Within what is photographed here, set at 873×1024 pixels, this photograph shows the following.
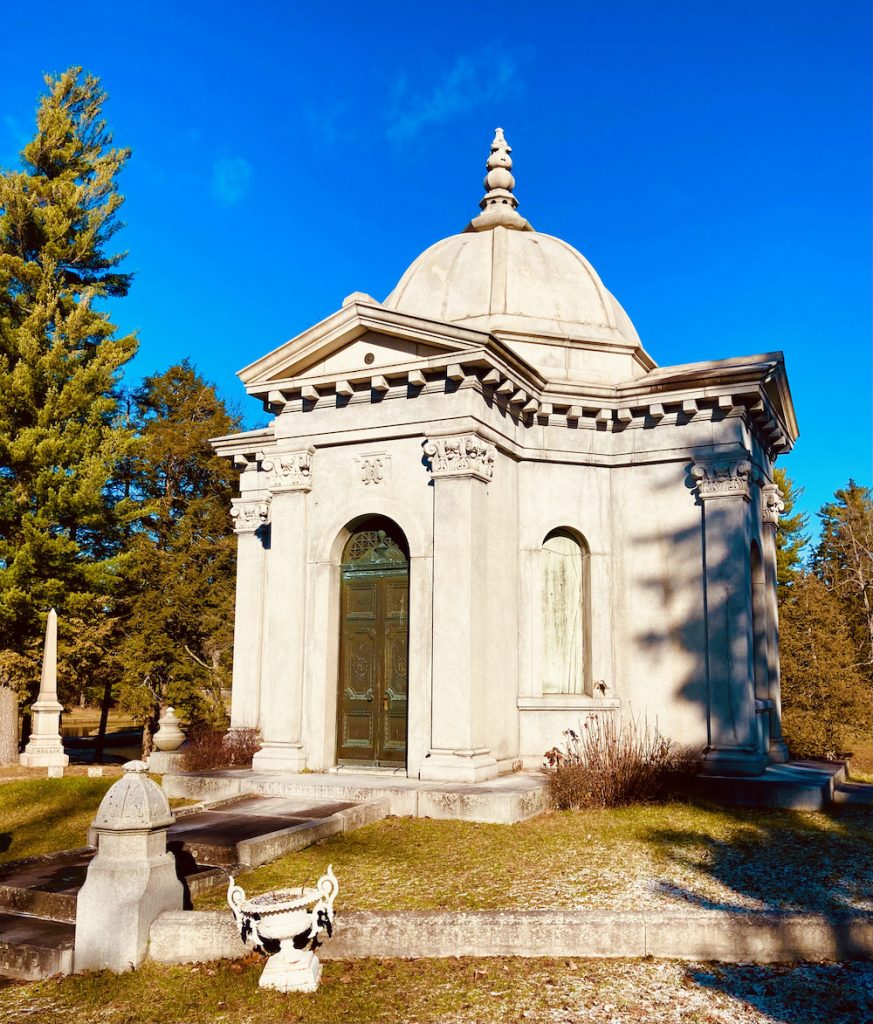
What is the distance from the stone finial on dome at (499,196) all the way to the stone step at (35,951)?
1454cm

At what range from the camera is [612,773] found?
11375mm

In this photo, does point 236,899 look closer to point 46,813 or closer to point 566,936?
point 566,936

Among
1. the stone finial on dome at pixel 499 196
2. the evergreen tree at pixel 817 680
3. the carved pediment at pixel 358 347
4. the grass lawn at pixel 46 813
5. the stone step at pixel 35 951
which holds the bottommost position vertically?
the stone step at pixel 35 951

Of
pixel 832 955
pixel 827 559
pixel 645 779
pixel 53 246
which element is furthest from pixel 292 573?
pixel 827 559

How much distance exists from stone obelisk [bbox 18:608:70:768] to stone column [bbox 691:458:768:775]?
12301mm

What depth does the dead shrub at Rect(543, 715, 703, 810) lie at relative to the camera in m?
11.3

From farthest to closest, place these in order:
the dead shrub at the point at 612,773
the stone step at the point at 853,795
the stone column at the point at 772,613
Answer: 1. the stone column at the point at 772,613
2. the stone step at the point at 853,795
3. the dead shrub at the point at 612,773

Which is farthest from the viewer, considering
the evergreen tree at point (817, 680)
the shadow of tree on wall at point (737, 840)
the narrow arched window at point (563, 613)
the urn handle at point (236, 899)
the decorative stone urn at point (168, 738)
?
the evergreen tree at point (817, 680)

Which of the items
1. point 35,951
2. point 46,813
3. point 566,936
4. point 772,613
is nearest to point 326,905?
point 566,936

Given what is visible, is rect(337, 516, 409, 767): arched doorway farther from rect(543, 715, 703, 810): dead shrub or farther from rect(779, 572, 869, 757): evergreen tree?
rect(779, 572, 869, 757): evergreen tree

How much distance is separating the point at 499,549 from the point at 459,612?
1.50 m

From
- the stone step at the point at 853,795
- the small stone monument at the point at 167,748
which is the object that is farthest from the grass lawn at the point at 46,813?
the stone step at the point at 853,795

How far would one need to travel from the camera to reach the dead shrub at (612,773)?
11.3 metres

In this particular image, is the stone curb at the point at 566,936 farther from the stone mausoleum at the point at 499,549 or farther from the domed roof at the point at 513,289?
the domed roof at the point at 513,289
